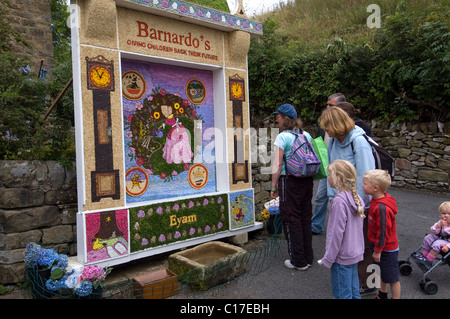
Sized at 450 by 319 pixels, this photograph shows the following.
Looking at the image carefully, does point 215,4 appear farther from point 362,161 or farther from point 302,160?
point 362,161

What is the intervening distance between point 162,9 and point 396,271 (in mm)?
3650

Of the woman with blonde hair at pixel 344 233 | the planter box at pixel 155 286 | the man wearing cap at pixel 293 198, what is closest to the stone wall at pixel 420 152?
the man wearing cap at pixel 293 198

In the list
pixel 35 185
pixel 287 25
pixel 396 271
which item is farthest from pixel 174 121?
pixel 287 25

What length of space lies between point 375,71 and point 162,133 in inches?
236

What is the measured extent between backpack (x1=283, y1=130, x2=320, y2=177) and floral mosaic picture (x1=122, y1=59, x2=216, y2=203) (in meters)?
1.45

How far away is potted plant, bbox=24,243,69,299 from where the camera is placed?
311 centimetres

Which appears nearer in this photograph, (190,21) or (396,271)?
(396,271)

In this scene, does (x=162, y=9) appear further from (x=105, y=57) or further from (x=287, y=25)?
(x=287, y=25)

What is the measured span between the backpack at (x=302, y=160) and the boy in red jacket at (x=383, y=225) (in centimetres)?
90

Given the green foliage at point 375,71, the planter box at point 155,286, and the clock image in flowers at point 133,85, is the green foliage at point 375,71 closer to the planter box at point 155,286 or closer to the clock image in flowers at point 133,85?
the clock image in flowers at point 133,85

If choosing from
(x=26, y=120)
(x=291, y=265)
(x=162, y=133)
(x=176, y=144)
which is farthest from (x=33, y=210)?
(x=291, y=265)

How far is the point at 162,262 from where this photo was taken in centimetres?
420

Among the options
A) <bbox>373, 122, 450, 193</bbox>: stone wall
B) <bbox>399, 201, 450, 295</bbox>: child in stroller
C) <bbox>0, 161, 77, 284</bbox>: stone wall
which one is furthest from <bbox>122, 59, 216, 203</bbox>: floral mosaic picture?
<bbox>373, 122, 450, 193</bbox>: stone wall

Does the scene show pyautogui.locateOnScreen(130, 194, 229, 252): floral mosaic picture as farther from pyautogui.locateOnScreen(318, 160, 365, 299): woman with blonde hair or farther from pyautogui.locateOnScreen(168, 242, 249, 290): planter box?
pyautogui.locateOnScreen(318, 160, 365, 299): woman with blonde hair
